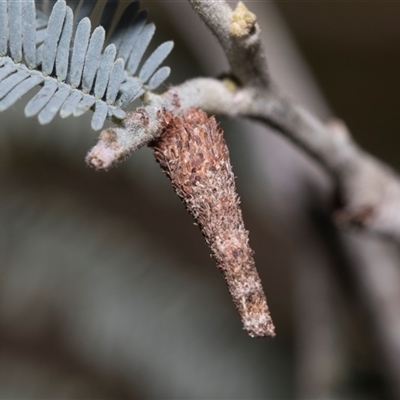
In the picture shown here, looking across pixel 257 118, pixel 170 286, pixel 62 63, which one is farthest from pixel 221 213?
pixel 170 286

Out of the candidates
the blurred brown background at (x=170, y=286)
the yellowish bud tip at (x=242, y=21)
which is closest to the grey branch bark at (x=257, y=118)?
the yellowish bud tip at (x=242, y=21)

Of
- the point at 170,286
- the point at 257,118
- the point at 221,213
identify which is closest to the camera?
the point at 221,213

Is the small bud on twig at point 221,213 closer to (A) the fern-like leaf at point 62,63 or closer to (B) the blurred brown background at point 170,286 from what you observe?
(A) the fern-like leaf at point 62,63

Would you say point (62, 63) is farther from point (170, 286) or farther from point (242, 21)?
point (170, 286)

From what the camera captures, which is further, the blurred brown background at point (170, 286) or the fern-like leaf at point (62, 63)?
the blurred brown background at point (170, 286)

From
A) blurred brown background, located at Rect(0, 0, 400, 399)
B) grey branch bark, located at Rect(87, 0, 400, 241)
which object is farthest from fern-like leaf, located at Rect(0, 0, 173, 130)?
blurred brown background, located at Rect(0, 0, 400, 399)

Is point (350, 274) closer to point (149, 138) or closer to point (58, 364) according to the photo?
point (58, 364)
